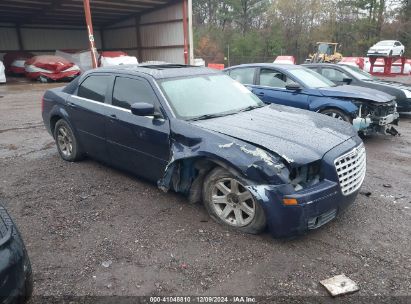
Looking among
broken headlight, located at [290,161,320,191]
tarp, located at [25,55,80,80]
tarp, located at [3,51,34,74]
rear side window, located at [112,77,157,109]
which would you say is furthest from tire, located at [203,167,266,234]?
tarp, located at [3,51,34,74]

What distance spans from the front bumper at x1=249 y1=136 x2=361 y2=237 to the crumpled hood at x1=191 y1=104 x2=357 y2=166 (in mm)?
227

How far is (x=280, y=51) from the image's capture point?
42000 millimetres

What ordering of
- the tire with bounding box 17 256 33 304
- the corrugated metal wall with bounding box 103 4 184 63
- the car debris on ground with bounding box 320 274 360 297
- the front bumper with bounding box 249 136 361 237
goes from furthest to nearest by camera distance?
1. the corrugated metal wall with bounding box 103 4 184 63
2. the front bumper with bounding box 249 136 361 237
3. the car debris on ground with bounding box 320 274 360 297
4. the tire with bounding box 17 256 33 304

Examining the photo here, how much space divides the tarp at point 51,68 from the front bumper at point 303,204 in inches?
758

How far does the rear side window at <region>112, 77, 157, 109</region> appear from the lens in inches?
170

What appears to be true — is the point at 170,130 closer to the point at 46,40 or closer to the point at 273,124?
A: the point at 273,124

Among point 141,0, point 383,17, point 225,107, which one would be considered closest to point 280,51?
point 383,17

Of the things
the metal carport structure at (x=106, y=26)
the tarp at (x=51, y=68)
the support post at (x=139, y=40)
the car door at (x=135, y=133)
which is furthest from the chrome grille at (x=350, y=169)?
the support post at (x=139, y=40)

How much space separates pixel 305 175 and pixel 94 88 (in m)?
3.25

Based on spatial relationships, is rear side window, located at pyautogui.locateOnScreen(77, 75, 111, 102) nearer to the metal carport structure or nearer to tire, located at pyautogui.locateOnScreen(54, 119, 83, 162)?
tire, located at pyautogui.locateOnScreen(54, 119, 83, 162)

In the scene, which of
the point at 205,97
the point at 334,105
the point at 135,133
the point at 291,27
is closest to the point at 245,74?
the point at 334,105

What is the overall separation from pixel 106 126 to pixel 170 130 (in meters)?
1.21

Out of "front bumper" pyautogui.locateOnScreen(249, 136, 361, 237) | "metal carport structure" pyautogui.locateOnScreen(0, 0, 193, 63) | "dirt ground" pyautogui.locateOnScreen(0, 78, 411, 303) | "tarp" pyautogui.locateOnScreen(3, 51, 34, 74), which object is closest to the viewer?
"dirt ground" pyautogui.locateOnScreen(0, 78, 411, 303)

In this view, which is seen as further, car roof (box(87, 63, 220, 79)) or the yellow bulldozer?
the yellow bulldozer
